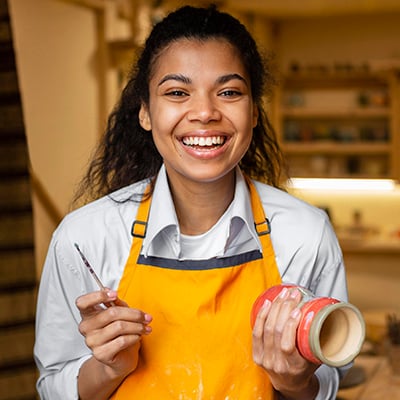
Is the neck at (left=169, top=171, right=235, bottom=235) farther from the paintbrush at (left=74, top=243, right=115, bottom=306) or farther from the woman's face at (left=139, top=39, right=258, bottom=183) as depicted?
the paintbrush at (left=74, top=243, right=115, bottom=306)

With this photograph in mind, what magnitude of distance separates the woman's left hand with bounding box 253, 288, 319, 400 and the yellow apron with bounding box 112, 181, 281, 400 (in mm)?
100

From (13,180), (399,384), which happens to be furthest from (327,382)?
(13,180)

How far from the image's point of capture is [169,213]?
159 cm

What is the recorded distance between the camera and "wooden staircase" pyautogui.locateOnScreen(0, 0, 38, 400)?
3.07 meters

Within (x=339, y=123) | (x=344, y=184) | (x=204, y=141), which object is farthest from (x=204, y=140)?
(x=339, y=123)

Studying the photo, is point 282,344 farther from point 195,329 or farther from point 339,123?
point 339,123

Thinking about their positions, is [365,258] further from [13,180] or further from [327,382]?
[327,382]

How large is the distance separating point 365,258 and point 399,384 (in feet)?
9.41

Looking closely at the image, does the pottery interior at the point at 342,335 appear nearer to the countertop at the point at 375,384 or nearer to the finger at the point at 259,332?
the finger at the point at 259,332

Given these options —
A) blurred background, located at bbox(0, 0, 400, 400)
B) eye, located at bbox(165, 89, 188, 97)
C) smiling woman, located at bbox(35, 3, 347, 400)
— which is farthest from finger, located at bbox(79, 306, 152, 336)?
blurred background, located at bbox(0, 0, 400, 400)

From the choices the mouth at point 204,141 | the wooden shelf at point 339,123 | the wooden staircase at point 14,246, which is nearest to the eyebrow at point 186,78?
the mouth at point 204,141

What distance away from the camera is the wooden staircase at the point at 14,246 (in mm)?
3066

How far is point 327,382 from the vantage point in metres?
1.57

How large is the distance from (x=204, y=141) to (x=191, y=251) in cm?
28
